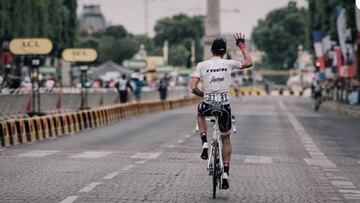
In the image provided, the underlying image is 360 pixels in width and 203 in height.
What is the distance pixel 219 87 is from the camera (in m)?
14.4

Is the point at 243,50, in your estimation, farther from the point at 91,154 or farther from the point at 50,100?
the point at 50,100

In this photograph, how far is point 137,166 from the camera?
19469mm

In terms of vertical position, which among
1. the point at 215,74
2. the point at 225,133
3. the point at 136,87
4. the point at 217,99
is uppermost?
the point at 215,74

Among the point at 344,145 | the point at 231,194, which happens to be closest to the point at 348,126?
the point at 344,145

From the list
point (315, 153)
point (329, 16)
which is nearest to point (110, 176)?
point (315, 153)

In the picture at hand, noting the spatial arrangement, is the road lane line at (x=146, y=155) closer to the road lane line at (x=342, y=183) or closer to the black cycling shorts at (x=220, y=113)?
the road lane line at (x=342, y=183)

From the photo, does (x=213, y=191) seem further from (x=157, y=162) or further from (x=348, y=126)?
(x=348, y=126)

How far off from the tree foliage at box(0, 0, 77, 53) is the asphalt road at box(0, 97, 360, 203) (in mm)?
39943

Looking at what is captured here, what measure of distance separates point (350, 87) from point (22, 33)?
21281 millimetres

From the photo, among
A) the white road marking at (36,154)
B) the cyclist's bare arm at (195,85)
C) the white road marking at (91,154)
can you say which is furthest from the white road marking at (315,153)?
the cyclist's bare arm at (195,85)

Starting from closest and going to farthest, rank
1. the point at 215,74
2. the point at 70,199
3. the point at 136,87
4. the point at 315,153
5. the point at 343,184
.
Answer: the point at 70,199 → the point at 215,74 → the point at 343,184 → the point at 315,153 → the point at 136,87

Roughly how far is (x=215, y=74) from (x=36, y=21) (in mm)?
64631

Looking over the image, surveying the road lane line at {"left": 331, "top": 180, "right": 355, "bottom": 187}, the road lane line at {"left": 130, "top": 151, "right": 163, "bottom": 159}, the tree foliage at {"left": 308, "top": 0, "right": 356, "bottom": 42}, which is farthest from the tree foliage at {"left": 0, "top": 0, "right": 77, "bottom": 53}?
the road lane line at {"left": 331, "top": 180, "right": 355, "bottom": 187}

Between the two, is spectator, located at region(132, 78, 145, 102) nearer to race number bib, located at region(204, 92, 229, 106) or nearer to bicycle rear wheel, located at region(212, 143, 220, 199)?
race number bib, located at region(204, 92, 229, 106)
